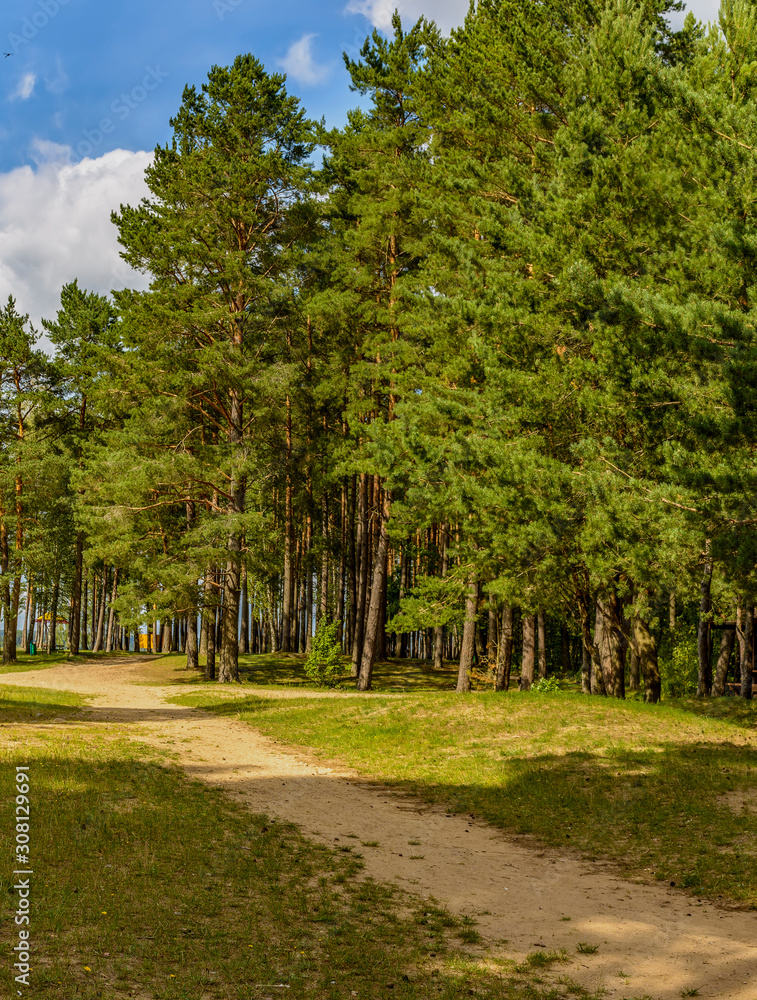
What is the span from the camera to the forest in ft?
40.1

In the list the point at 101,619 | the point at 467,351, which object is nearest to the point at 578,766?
the point at 467,351

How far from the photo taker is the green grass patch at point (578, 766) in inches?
402

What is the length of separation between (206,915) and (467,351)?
54.3ft

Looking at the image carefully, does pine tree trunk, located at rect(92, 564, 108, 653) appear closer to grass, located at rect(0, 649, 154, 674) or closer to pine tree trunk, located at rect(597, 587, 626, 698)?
grass, located at rect(0, 649, 154, 674)

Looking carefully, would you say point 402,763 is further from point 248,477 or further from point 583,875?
point 248,477

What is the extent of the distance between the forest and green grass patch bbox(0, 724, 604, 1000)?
6.47 metres

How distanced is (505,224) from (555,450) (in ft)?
21.6

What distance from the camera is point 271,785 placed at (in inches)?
484

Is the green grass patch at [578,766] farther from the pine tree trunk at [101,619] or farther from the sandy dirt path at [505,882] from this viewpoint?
the pine tree trunk at [101,619]

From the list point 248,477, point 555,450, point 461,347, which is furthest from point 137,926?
point 248,477

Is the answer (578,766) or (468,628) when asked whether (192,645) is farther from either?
(578,766)

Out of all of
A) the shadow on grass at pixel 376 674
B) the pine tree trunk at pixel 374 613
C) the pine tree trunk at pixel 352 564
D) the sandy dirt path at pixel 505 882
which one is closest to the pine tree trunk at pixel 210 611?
the shadow on grass at pixel 376 674

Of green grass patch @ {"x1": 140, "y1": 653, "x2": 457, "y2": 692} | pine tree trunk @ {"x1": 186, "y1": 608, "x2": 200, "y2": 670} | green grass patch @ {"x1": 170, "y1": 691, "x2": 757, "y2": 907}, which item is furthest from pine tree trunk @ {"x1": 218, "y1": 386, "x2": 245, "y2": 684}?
pine tree trunk @ {"x1": 186, "y1": 608, "x2": 200, "y2": 670}

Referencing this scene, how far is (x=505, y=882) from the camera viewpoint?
897cm
